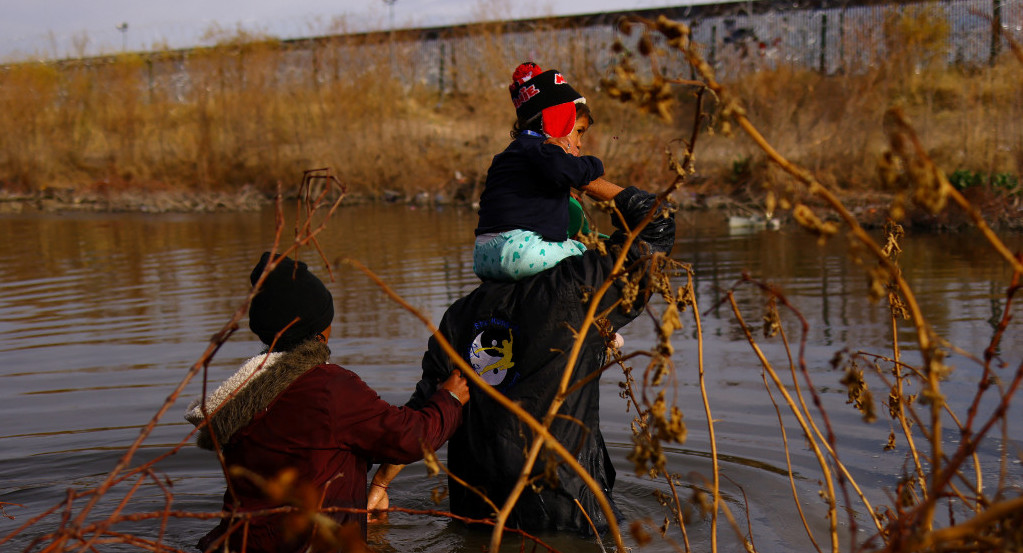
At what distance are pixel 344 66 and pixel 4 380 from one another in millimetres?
22347

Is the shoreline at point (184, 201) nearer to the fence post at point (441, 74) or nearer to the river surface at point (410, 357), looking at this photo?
the river surface at point (410, 357)

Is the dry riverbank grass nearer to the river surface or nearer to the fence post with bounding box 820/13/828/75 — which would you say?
the fence post with bounding box 820/13/828/75

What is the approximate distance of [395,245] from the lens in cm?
1573

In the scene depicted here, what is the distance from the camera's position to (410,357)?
786cm

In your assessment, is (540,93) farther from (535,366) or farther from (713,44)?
Result: (713,44)

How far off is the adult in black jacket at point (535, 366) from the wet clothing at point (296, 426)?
1.64 feet

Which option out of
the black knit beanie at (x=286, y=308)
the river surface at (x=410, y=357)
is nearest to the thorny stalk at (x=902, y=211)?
the river surface at (x=410, y=357)

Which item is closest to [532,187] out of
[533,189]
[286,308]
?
[533,189]

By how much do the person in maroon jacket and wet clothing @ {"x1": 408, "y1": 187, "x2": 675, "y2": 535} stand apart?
1.53 feet

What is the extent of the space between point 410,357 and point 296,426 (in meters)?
A: 4.36

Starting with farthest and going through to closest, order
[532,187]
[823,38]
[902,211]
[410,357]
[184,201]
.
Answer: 1. [823,38]
2. [184,201]
3. [410,357]
4. [532,187]
5. [902,211]

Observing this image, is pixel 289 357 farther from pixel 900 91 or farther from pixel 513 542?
pixel 900 91

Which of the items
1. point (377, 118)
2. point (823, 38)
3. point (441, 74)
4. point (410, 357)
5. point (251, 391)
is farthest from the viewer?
point (441, 74)

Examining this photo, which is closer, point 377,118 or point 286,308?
point 286,308
